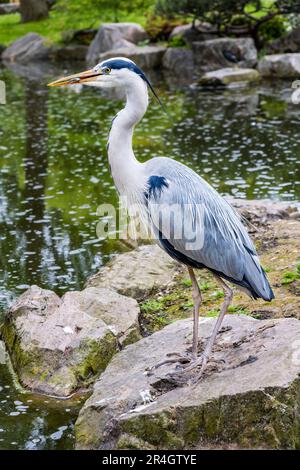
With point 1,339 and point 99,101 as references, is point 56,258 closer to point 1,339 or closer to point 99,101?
point 1,339

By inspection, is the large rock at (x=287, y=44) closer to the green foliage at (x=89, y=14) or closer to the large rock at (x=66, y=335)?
the green foliage at (x=89, y=14)

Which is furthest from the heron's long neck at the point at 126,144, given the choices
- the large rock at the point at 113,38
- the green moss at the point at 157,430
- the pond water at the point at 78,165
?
the large rock at the point at 113,38

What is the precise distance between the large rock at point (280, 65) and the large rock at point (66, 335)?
16.5 meters

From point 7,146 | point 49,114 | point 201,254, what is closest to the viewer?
point 201,254

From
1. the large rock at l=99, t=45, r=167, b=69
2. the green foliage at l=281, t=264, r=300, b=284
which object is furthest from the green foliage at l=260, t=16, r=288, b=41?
the green foliage at l=281, t=264, r=300, b=284

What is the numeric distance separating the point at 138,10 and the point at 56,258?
2486cm

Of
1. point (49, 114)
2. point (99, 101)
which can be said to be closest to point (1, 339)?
point (49, 114)

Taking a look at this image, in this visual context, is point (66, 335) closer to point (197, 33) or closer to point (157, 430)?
point (157, 430)

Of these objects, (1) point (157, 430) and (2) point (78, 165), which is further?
(2) point (78, 165)

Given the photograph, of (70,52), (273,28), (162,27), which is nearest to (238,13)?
(273,28)

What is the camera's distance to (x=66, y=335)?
25.8 ft

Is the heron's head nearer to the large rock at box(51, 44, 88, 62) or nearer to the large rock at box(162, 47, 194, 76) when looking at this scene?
the large rock at box(162, 47, 194, 76)

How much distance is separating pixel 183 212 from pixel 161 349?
1274 mm

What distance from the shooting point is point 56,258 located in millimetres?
11047
